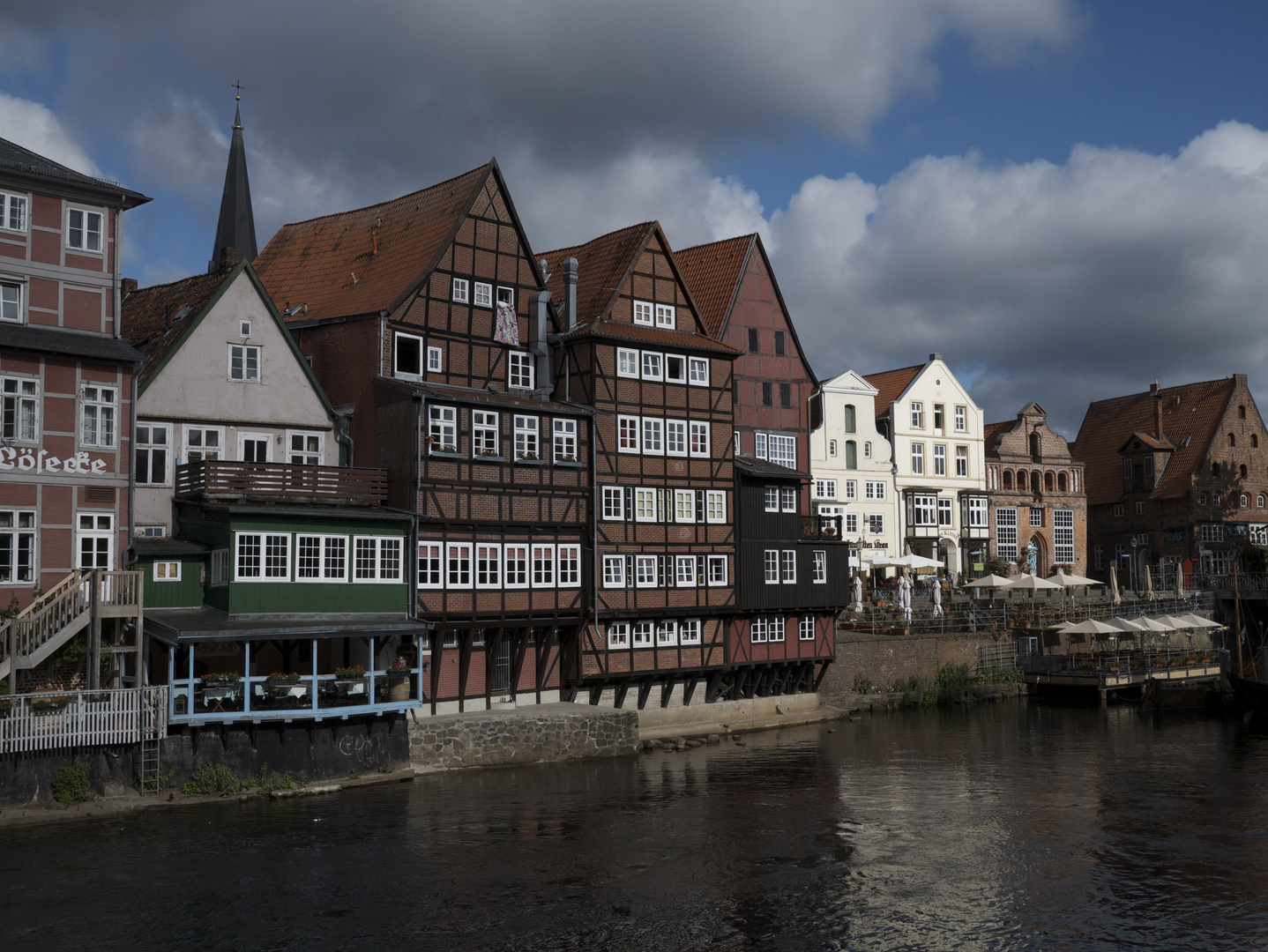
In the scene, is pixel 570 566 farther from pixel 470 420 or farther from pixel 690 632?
pixel 690 632

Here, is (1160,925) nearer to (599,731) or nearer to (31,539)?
(599,731)

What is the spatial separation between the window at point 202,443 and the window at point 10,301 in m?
5.59

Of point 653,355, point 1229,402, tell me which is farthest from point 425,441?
point 1229,402

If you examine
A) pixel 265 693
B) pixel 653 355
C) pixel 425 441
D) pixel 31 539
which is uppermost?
pixel 653 355

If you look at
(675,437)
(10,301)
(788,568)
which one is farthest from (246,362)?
(788,568)

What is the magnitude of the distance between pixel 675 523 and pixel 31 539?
2049 cm

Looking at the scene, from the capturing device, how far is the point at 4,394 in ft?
105

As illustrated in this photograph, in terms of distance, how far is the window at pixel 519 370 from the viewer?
42344 mm

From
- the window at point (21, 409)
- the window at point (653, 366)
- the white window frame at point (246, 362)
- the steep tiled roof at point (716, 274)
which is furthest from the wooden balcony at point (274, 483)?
the steep tiled roof at point (716, 274)

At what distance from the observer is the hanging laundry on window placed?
138ft

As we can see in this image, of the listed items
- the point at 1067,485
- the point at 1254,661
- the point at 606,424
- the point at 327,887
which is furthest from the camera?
the point at 1067,485

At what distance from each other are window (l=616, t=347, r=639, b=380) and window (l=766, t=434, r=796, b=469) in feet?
37.1

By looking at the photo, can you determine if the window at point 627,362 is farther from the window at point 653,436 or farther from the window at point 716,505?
the window at point 716,505

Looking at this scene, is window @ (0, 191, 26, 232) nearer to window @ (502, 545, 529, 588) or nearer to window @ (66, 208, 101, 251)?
window @ (66, 208, 101, 251)
